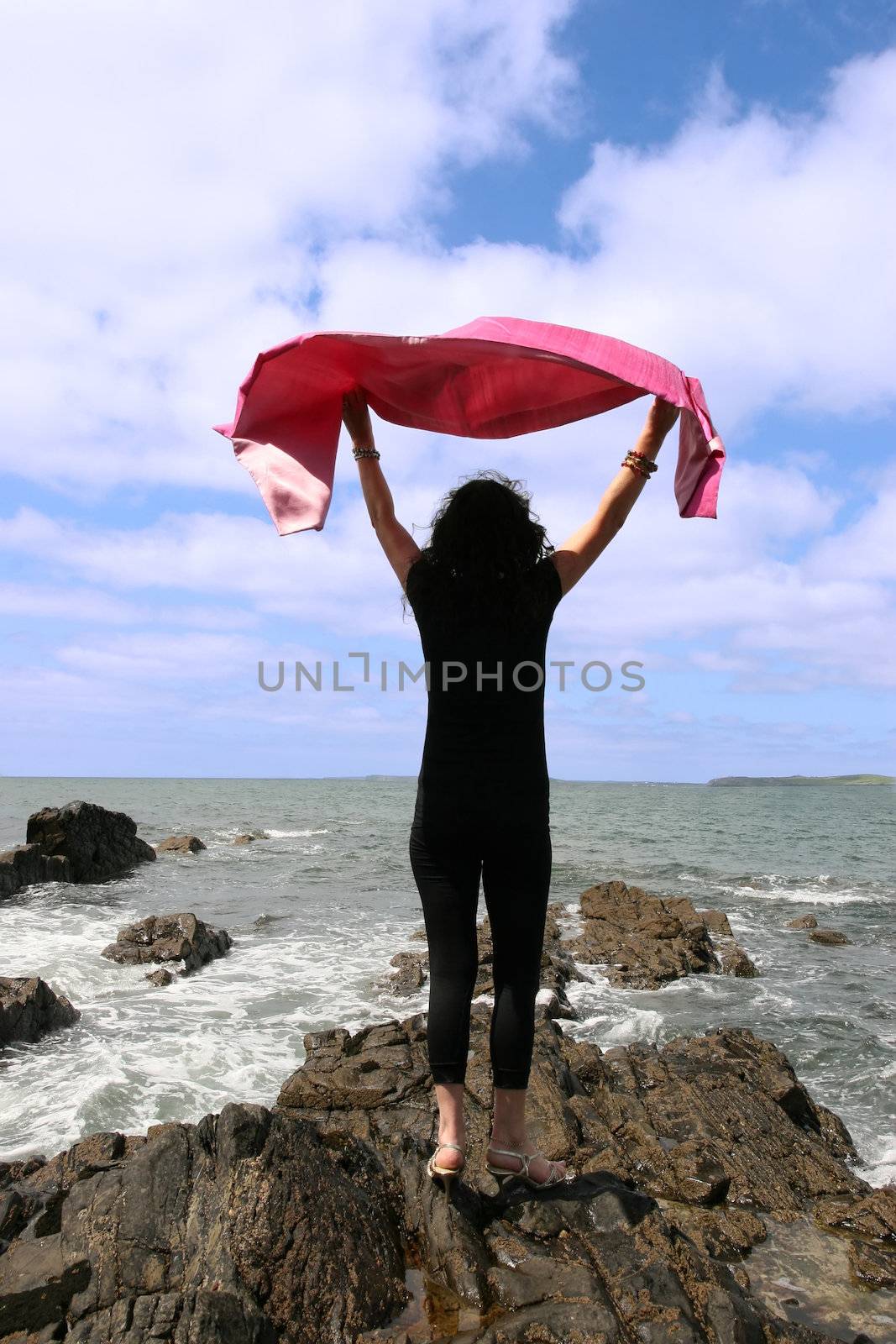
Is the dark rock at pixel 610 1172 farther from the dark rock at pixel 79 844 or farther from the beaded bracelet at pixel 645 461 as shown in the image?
the dark rock at pixel 79 844

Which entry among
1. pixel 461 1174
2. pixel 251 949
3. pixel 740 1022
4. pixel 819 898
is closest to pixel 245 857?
pixel 251 949

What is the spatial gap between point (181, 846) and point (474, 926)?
1040 inches

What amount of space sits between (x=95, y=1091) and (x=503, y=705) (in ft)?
18.9

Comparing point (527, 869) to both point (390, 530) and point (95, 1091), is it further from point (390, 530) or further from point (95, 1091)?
point (95, 1091)

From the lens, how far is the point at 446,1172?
3582mm

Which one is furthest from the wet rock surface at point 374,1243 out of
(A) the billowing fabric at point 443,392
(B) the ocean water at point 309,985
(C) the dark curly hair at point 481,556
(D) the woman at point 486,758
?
(A) the billowing fabric at point 443,392

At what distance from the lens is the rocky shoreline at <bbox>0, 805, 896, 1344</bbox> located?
3.08m

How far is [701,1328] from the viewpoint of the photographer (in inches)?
120

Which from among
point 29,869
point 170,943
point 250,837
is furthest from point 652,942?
point 250,837

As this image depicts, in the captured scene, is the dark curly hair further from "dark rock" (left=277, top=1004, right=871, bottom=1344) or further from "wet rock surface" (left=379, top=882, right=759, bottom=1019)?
"wet rock surface" (left=379, top=882, right=759, bottom=1019)

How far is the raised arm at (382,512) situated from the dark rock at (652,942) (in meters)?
9.77

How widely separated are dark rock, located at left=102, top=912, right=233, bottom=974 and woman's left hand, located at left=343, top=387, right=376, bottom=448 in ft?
31.1

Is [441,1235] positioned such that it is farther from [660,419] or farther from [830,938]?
[830,938]

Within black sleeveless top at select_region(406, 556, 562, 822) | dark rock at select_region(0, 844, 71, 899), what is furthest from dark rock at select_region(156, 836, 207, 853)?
black sleeveless top at select_region(406, 556, 562, 822)
